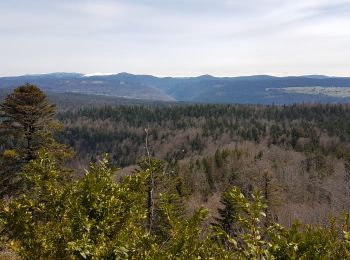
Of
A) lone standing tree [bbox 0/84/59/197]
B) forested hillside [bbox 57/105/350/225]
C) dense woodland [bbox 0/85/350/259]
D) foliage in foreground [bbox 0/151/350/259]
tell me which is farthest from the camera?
forested hillside [bbox 57/105/350/225]

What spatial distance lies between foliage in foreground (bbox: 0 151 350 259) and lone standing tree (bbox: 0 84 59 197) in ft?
56.5

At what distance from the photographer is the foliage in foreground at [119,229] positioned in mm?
6008

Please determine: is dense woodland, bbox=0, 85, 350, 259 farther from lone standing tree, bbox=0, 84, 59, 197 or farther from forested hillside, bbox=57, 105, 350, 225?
forested hillside, bbox=57, 105, 350, 225

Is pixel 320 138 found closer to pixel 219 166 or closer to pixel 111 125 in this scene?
pixel 219 166

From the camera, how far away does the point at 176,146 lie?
162875 millimetres

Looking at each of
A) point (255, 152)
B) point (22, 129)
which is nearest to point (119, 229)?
point (22, 129)

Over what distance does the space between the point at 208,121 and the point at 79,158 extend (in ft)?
187

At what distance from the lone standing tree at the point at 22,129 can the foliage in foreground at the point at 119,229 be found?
17211 mm

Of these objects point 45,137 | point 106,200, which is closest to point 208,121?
point 45,137

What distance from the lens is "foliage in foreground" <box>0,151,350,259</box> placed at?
19.7ft

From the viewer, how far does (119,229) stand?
7.35m

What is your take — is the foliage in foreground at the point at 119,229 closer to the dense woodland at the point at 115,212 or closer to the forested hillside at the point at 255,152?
the dense woodland at the point at 115,212

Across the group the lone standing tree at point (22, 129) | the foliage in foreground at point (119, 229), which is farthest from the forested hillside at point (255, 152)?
the foliage in foreground at point (119, 229)

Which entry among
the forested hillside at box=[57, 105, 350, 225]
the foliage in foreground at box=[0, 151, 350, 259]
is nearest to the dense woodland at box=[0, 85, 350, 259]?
the foliage in foreground at box=[0, 151, 350, 259]
